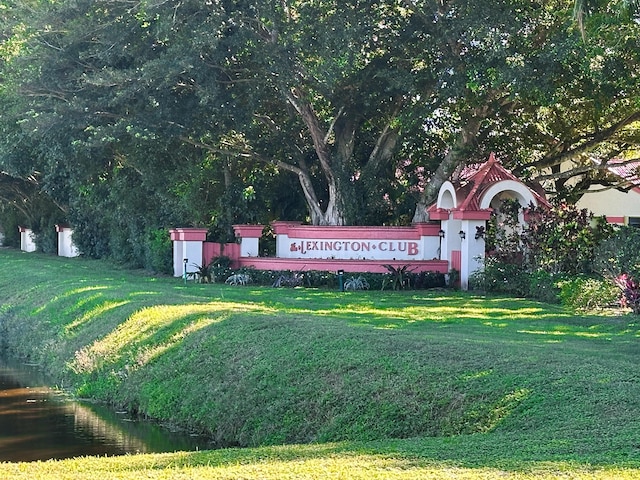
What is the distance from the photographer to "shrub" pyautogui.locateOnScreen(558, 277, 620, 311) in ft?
63.4

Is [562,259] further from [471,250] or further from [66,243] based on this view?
[66,243]

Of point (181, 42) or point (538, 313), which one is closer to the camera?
point (538, 313)

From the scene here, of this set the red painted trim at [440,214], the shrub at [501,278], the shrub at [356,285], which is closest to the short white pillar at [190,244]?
the shrub at [356,285]

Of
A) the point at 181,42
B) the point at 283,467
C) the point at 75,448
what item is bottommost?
the point at 75,448

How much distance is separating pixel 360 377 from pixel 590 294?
335 inches

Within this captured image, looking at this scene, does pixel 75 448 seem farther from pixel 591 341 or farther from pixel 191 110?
pixel 191 110

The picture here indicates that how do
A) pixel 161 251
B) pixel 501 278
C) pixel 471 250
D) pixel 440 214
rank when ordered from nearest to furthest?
pixel 501 278 < pixel 471 250 < pixel 440 214 < pixel 161 251

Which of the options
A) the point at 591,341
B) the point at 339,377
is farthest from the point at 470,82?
the point at 339,377

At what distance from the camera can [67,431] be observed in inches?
551

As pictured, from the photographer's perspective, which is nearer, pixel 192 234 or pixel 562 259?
pixel 562 259

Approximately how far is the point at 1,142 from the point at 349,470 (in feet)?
105

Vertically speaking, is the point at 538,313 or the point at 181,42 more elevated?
the point at 181,42

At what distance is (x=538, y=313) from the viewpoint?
18.9m

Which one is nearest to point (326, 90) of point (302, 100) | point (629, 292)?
point (302, 100)
